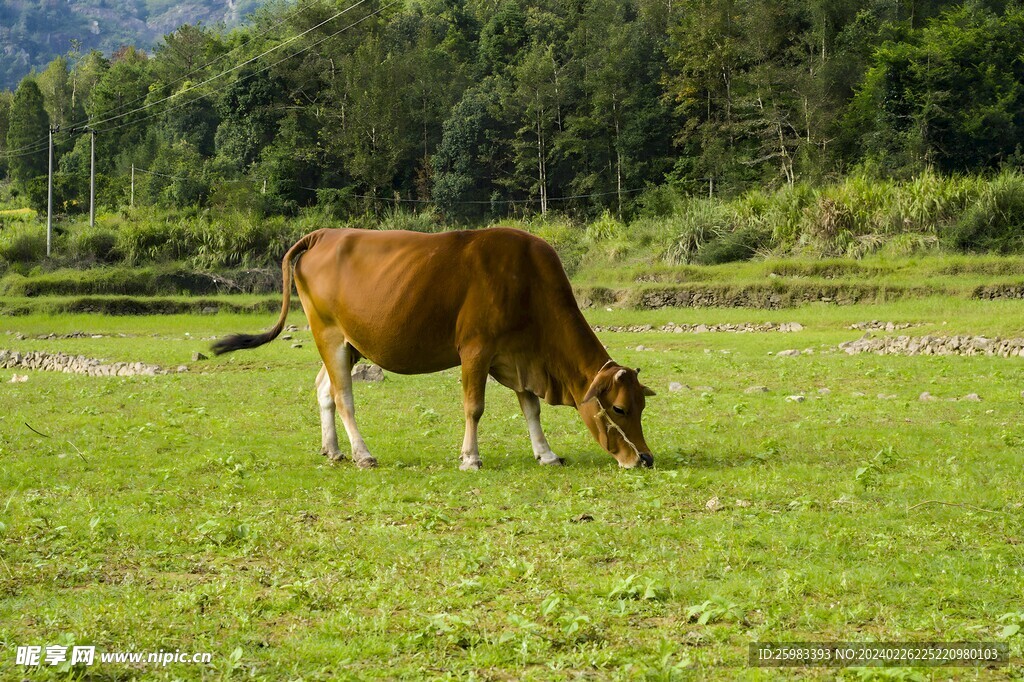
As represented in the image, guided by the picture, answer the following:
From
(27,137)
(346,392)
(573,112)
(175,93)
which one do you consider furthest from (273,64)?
(346,392)

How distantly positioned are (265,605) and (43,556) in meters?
2.11

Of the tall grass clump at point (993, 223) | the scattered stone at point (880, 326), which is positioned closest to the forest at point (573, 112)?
the tall grass clump at point (993, 223)

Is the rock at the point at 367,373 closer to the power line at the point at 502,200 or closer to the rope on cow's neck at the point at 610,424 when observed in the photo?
the rope on cow's neck at the point at 610,424

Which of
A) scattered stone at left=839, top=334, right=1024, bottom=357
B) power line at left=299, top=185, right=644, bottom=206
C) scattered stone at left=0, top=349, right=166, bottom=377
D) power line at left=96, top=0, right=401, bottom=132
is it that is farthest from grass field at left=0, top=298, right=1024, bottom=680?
power line at left=96, top=0, right=401, bottom=132

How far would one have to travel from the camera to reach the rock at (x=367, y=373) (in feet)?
62.8

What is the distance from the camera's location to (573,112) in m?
71.3

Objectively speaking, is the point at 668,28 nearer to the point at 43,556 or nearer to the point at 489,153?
the point at 489,153

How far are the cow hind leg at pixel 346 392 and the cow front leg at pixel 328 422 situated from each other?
94mm

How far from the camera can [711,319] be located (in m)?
32.2

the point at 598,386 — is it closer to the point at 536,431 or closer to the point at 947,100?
the point at 536,431

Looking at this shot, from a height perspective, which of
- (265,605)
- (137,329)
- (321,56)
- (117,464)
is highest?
(321,56)

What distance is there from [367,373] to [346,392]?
25.4 ft

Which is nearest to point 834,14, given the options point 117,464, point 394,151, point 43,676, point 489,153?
point 489,153

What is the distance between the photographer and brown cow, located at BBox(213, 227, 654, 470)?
10.6 metres
